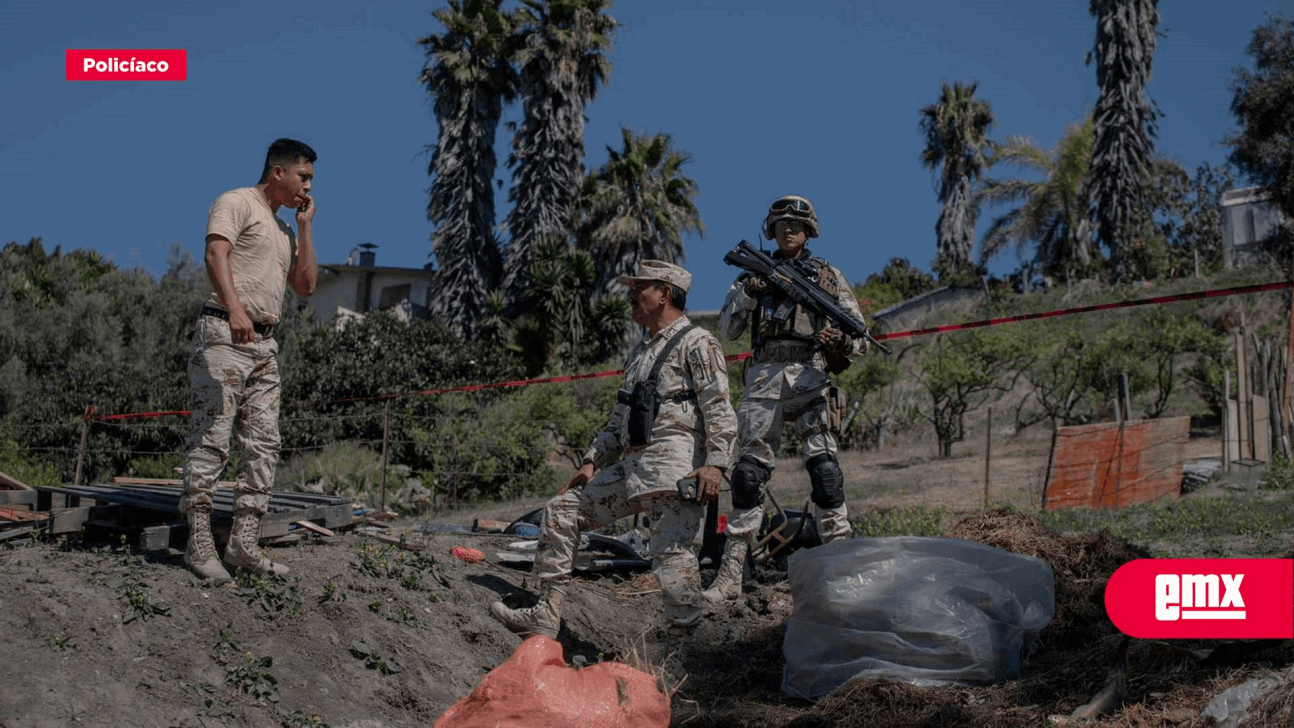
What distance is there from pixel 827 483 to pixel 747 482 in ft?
1.46

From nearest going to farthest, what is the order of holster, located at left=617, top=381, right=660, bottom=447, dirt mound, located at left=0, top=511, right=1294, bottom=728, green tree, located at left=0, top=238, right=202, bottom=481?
dirt mound, located at left=0, top=511, right=1294, bottom=728 → holster, located at left=617, top=381, right=660, bottom=447 → green tree, located at left=0, top=238, right=202, bottom=481

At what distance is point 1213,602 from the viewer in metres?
4.52

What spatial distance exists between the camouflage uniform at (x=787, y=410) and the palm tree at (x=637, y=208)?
24932 mm

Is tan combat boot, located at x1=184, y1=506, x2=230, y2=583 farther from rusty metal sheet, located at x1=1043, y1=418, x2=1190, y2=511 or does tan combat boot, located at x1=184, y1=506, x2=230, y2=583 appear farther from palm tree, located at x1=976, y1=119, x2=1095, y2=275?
palm tree, located at x1=976, y1=119, x2=1095, y2=275

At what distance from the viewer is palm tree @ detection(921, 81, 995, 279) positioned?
41.2 m

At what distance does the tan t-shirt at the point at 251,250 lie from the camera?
16.8ft

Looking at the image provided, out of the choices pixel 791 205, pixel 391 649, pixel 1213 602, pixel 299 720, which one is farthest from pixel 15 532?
pixel 1213 602

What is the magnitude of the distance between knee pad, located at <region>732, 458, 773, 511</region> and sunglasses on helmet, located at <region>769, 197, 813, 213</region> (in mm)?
1502

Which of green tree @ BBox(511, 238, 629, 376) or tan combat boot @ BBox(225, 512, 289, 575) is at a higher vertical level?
green tree @ BBox(511, 238, 629, 376)

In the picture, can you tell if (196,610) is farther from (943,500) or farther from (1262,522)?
(943,500)

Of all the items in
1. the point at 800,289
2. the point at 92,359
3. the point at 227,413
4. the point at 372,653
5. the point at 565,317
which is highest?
the point at 565,317

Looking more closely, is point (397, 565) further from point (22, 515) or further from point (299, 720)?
point (22, 515)

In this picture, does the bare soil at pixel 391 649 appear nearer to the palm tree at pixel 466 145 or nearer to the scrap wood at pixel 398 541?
the scrap wood at pixel 398 541

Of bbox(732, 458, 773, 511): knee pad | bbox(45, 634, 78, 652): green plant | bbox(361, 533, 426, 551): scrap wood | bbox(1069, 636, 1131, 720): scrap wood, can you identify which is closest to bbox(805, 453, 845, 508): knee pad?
bbox(732, 458, 773, 511): knee pad
